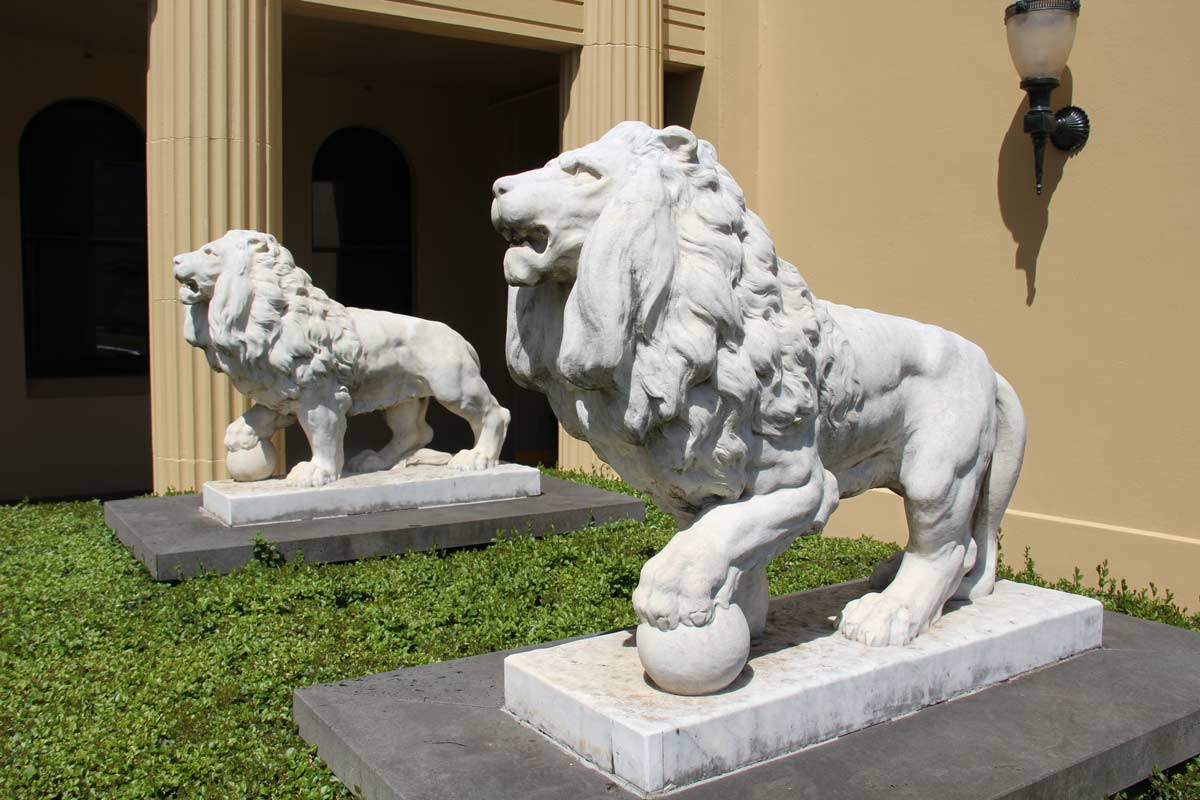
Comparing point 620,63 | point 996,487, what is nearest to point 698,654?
point 996,487

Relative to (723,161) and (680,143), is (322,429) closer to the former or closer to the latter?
(680,143)

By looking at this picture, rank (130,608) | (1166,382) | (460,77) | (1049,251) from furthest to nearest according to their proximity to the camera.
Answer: (460,77) < (1049,251) < (1166,382) < (130,608)

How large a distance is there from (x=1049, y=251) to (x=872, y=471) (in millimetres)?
3606

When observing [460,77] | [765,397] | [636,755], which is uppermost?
[460,77]

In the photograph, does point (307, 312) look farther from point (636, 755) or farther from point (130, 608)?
point (636, 755)

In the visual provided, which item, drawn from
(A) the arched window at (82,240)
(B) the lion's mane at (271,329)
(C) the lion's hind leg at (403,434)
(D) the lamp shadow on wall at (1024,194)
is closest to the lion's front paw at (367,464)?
(C) the lion's hind leg at (403,434)

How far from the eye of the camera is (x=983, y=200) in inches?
254

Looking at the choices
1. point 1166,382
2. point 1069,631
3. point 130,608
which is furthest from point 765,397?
point 1166,382

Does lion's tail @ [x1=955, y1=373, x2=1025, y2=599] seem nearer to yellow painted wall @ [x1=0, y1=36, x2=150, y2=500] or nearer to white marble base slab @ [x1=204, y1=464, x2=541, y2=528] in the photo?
→ white marble base slab @ [x1=204, y1=464, x2=541, y2=528]

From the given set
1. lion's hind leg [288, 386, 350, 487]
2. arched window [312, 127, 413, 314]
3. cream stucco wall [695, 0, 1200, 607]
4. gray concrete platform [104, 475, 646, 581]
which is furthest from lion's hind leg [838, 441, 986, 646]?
arched window [312, 127, 413, 314]

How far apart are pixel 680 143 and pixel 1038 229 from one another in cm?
427

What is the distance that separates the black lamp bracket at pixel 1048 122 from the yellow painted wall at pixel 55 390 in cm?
893

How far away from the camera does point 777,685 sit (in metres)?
2.66

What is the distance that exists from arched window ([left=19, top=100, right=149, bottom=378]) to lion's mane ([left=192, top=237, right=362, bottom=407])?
614cm
